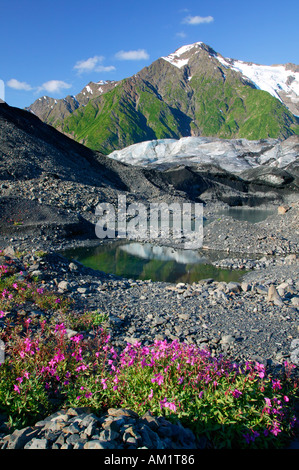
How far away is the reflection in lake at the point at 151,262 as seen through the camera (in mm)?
15992

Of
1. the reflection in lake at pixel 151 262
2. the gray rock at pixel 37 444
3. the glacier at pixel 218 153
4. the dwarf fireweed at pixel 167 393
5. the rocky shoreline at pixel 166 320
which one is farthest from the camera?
the glacier at pixel 218 153

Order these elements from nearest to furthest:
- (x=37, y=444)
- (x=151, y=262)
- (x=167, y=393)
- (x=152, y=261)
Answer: (x=37, y=444)
(x=167, y=393)
(x=151, y=262)
(x=152, y=261)

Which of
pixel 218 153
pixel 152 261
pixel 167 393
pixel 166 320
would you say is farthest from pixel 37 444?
pixel 218 153

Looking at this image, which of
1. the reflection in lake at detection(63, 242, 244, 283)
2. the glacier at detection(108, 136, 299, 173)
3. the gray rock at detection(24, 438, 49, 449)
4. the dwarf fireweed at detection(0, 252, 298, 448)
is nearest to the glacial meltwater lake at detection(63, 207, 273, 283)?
the reflection in lake at detection(63, 242, 244, 283)

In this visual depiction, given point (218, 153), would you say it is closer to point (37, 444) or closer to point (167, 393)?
point (167, 393)

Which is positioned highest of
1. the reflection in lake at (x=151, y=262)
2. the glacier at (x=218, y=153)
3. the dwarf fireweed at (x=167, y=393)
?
the glacier at (x=218, y=153)

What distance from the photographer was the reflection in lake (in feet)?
52.5

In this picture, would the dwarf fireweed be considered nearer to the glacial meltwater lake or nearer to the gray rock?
the gray rock

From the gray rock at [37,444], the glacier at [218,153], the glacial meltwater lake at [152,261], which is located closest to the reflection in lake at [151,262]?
the glacial meltwater lake at [152,261]

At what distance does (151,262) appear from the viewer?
18.7 meters

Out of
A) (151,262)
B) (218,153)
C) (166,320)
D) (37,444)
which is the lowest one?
(151,262)

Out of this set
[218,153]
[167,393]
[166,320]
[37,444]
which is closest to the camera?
[37,444]

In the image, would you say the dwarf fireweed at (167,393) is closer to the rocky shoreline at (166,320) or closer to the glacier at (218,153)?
the rocky shoreline at (166,320)
